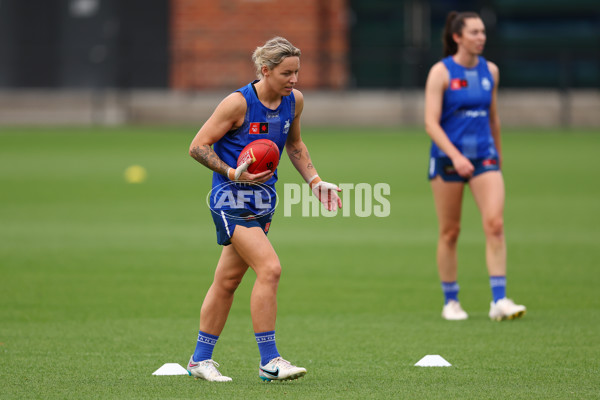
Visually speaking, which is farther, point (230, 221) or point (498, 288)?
point (498, 288)

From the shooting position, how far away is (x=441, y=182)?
9.07 metres

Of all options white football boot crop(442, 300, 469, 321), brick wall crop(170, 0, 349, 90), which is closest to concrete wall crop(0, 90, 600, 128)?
brick wall crop(170, 0, 349, 90)

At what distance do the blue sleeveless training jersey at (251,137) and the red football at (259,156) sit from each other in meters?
0.11

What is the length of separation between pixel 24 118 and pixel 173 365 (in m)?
25.6

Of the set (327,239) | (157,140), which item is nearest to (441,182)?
(327,239)

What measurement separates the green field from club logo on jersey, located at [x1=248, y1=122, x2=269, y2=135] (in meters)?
1.52

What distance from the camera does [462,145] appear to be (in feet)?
29.6

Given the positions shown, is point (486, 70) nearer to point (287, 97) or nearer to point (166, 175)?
point (287, 97)

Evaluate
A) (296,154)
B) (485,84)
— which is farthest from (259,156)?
(485,84)

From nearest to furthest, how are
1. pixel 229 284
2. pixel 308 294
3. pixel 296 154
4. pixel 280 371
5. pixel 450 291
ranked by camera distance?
pixel 280 371 → pixel 229 284 → pixel 296 154 → pixel 450 291 → pixel 308 294

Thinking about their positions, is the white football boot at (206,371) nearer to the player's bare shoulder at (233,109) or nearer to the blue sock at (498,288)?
the player's bare shoulder at (233,109)

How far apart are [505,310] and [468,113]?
1664 mm

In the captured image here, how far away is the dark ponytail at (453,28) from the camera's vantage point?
9.09 m

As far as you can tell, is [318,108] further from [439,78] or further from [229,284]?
[229,284]
